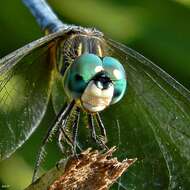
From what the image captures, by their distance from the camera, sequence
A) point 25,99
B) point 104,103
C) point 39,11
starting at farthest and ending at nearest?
1. point 39,11
2. point 25,99
3. point 104,103

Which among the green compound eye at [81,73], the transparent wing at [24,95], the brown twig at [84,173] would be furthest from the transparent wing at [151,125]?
the brown twig at [84,173]

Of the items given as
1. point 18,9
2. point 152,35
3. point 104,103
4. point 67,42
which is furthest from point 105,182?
point 18,9

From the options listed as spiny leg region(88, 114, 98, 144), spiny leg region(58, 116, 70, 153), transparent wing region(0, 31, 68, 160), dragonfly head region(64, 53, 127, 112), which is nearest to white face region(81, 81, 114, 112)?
dragonfly head region(64, 53, 127, 112)

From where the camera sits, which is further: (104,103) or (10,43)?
(10,43)

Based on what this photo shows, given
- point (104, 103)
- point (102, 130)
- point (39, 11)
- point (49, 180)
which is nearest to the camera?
point (49, 180)

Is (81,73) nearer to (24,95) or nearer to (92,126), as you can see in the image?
(92,126)

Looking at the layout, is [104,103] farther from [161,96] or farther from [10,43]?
[10,43]
